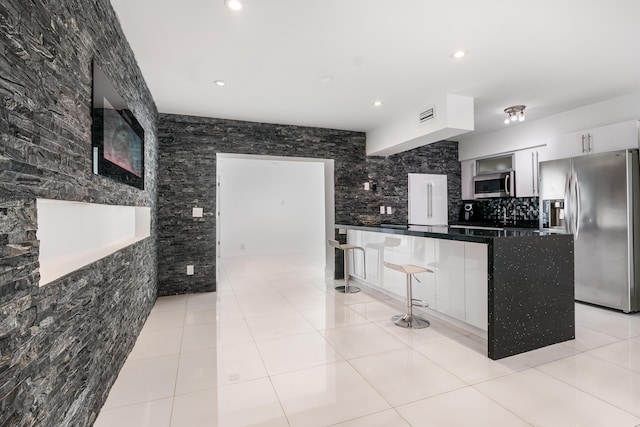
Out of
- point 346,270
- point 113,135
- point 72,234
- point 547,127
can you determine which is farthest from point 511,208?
point 72,234

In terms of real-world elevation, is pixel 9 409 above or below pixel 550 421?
above

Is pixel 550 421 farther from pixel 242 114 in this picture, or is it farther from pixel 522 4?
pixel 242 114

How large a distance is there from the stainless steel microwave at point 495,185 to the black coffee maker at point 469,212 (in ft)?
1.46

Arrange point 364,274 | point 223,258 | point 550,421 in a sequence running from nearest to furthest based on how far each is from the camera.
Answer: point 550,421 → point 364,274 → point 223,258

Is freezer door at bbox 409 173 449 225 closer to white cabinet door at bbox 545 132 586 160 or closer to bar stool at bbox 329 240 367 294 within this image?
bar stool at bbox 329 240 367 294

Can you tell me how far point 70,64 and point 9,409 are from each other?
1.43 metres

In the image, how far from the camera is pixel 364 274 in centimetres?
482

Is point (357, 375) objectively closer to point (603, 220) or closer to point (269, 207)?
A: point (603, 220)

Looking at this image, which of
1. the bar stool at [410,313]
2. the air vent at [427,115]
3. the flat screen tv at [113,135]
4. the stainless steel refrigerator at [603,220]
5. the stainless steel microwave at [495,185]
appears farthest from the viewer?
the stainless steel microwave at [495,185]

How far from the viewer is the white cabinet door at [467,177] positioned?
6066mm

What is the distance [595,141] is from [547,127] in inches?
33.1

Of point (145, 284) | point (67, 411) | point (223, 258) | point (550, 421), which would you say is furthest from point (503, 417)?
point (223, 258)

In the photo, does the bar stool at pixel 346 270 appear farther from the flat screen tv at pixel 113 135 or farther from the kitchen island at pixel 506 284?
the flat screen tv at pixel 113 135

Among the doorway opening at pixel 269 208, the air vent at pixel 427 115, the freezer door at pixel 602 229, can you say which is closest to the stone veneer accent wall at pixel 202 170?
the air vent at pixel 427 115
